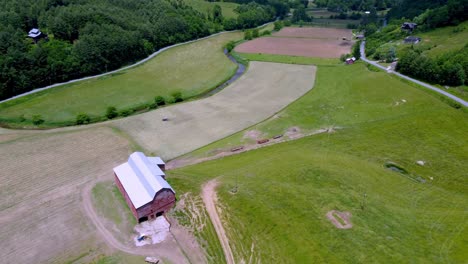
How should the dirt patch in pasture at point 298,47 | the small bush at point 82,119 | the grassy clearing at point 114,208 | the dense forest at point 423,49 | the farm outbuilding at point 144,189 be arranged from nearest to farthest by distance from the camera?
the farm outbuilding at point 144,189 < the grassy clearing at point 114,208 < the small bush at point 82,119 < the dense forest at point 423,49 < the dirt patch in pasture at point 298,47

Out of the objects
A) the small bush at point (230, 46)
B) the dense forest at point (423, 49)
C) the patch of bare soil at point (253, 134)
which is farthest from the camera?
the small bush at point (230, 46)

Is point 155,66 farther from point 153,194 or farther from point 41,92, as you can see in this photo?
point 153,194

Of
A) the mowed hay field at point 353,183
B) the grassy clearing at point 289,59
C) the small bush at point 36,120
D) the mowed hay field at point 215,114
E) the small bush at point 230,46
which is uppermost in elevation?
the small bush at point 230,46

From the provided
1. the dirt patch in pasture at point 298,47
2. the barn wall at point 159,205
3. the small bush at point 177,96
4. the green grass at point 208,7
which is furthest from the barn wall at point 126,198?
the green grass at point 208,7

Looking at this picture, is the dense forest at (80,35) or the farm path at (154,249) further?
the dense forest at (80,35)

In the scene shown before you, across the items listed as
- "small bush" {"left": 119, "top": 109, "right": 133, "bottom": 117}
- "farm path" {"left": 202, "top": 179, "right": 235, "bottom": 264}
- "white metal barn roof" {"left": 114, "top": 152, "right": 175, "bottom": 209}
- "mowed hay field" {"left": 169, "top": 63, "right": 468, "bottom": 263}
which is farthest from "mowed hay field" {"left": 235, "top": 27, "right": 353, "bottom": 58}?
"white metal barn roof" {"left": 114, "top": 152, "right": 175, "bottom": 209}

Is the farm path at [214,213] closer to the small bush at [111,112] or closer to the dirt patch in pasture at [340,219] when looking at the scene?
the dirt patch in pasture at [340,219]

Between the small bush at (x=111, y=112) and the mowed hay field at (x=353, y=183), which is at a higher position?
the small bush at (x=111, y=112)
